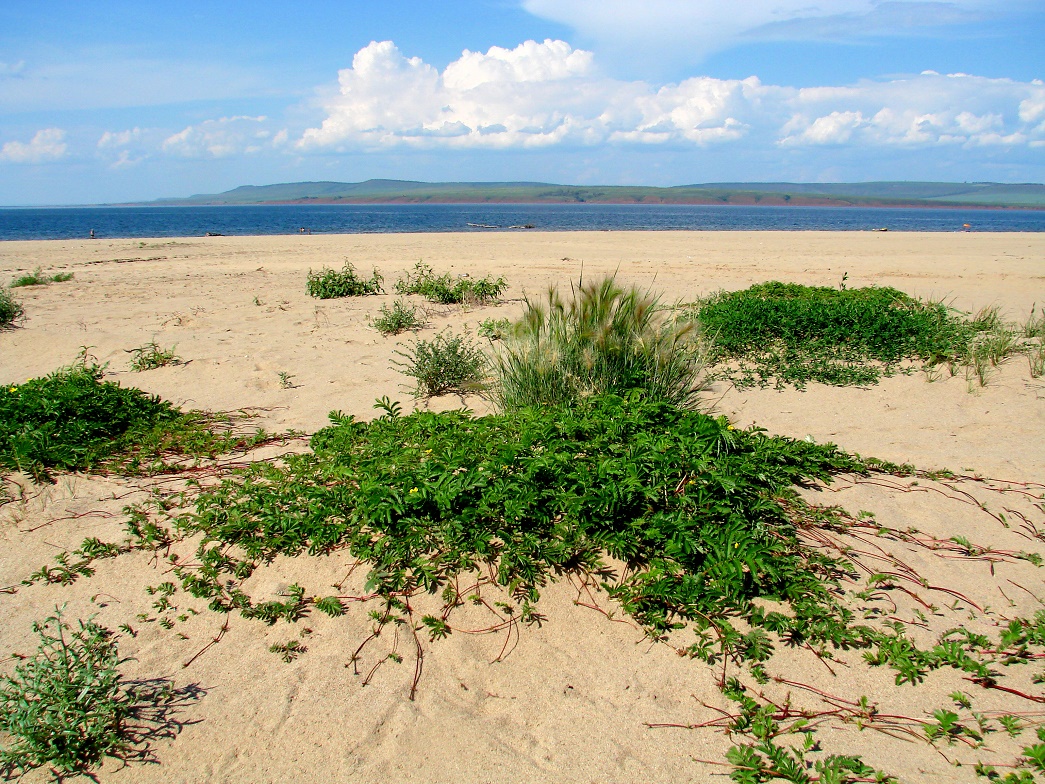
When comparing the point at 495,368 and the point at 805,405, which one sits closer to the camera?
the point at 495,368

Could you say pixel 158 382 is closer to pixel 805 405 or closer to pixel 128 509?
pixel 128 509

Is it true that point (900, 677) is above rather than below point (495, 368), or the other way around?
below

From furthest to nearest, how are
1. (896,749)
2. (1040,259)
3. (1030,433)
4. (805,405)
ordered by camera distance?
1. (1040,259)
2. (805,405)
3. (1030,433)
4. (896,749)

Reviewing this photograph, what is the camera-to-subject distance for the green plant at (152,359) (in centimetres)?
649

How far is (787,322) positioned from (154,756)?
Result: 249 inches

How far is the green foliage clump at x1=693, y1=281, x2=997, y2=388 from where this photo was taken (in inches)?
240

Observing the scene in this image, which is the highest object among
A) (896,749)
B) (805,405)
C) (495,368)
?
(495,368)

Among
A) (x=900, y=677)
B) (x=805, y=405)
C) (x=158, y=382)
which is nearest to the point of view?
(x=900, y=677)

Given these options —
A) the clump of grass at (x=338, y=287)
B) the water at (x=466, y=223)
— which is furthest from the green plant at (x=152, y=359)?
the water at (x=466, y=223)

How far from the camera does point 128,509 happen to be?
360cm

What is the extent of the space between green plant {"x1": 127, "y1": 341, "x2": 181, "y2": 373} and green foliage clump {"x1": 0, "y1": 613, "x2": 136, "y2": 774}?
4632 mm

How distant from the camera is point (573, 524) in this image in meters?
3.08

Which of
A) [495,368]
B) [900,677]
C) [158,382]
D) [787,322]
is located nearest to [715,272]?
[787,322]

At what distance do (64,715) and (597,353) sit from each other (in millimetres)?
3545
